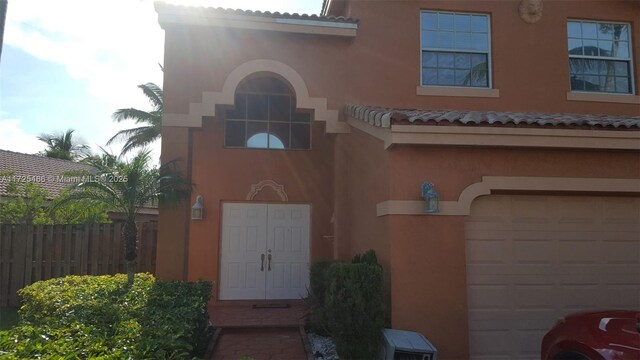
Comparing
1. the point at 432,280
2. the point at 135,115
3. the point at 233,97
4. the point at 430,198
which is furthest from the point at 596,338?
the point at 135,115

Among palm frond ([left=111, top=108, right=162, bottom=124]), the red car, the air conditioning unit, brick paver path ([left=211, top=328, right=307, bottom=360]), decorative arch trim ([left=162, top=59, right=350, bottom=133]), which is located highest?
palm frond ([left=111, top=108, right=162, bottom=124])

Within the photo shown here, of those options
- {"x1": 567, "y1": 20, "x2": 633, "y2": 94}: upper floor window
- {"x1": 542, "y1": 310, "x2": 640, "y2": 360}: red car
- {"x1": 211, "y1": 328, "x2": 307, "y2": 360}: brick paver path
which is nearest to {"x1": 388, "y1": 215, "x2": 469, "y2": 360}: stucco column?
{"x1": 542, "y1": 310, "x2": 640, "y2": 360}: red car

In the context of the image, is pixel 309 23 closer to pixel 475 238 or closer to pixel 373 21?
pixel 373 21

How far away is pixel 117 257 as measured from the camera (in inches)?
444

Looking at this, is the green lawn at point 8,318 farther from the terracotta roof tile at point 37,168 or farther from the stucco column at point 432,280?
the terracotta roof tile at point 37,168

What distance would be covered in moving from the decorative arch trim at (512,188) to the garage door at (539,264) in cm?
25

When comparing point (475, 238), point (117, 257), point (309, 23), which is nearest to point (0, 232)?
point (117, 257)

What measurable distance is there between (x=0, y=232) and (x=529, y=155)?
38.4 ft

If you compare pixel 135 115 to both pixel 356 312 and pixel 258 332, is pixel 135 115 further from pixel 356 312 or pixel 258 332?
pixel 356 312

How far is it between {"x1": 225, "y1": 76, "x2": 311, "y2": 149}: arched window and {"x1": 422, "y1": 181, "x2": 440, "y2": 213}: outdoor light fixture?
4.75m

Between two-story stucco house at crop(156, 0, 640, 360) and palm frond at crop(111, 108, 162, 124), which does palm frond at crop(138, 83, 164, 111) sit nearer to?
palm frond at crop(111, 108, 162, 124)

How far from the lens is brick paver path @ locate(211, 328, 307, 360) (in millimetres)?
6891

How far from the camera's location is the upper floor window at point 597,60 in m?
9.99

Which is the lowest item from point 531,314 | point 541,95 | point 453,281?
point 531,314
